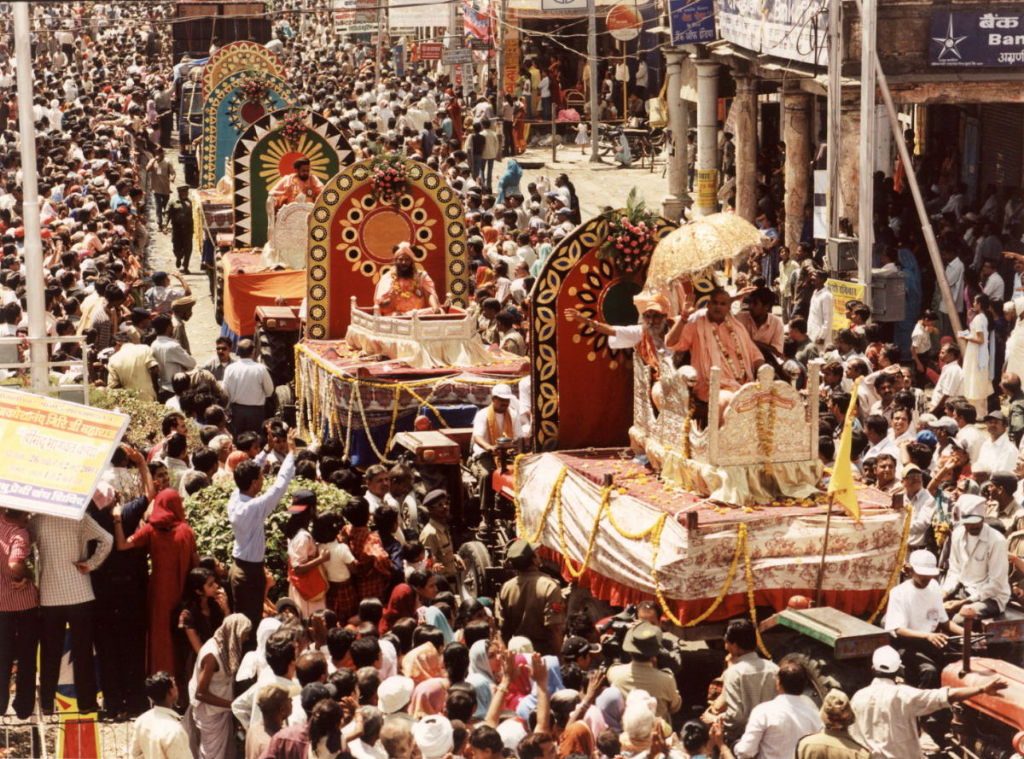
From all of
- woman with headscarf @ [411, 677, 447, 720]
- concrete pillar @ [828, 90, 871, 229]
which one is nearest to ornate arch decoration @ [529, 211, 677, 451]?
woman with headscarf @ [411, 677, 447, 720]

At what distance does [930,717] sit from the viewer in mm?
9750

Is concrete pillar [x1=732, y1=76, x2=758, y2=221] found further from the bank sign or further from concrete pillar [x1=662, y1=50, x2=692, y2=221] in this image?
the bank sign

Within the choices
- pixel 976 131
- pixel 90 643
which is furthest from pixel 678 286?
pixel 976 131

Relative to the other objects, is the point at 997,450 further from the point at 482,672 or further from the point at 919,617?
the point at 482,672

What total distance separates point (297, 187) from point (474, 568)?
9.16 m

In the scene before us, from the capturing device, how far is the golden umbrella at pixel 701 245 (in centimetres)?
1135

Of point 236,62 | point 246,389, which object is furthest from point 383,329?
point 236,62

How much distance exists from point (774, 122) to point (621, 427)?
18.3 m

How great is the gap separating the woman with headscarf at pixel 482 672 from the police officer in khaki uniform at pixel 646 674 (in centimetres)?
66

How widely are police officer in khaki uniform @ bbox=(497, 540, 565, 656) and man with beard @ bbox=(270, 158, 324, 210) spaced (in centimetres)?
1035

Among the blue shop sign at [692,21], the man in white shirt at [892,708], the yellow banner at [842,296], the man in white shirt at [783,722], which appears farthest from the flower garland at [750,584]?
the blue shop sign at [692,21]

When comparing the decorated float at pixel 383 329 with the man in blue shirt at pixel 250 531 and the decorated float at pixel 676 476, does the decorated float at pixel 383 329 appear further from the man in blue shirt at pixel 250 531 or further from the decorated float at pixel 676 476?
the man in blue shirt at pixel 250 531

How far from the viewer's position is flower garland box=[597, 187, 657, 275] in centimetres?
1220

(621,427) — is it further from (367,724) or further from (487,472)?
(367,724)
